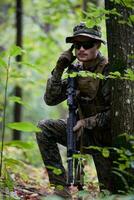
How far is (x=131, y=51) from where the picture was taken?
5.16m

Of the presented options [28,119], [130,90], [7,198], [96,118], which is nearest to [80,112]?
[96,118]

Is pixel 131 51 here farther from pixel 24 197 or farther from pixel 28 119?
pixel 28 119

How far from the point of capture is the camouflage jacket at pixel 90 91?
5.83m

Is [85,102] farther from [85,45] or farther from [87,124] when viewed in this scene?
[85,45]

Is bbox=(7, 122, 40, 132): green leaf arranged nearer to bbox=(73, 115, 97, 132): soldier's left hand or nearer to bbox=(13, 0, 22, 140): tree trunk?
bbox=(73, 115, 97, 132): soldier's left hand

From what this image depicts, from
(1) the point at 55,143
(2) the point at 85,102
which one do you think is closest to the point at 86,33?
(2) the point at 85,102

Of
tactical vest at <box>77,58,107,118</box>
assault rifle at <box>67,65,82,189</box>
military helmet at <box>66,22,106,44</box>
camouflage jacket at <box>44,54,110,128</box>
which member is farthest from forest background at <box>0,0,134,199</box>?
tactical vest at <box>77,58,107,118</box>

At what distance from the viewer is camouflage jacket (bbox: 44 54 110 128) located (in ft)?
19.1

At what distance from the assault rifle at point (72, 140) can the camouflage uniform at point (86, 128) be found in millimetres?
140

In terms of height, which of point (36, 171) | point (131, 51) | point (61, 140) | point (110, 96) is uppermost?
point (131, 51)

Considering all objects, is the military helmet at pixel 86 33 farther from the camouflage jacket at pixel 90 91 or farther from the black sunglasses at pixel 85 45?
the camouflage jacket at pixel 90 91

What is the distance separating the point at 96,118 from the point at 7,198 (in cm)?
166

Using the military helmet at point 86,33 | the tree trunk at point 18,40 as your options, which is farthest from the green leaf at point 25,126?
the tree trunk at point 18,40

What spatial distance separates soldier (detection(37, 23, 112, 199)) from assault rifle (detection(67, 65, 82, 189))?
0.25 feet
